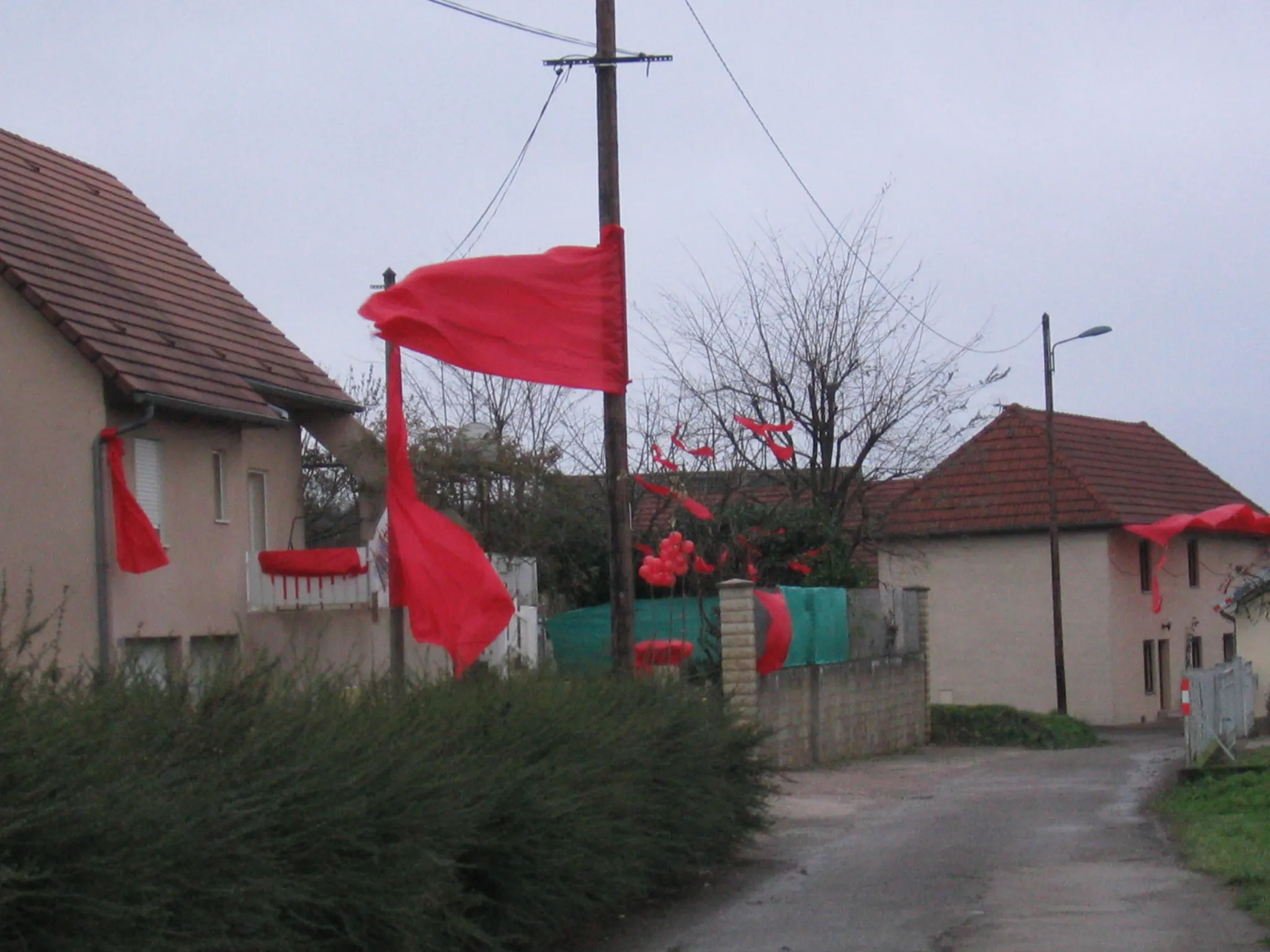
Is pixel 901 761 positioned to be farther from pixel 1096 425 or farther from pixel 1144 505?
pixel 1096 425

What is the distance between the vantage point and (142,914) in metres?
5.33

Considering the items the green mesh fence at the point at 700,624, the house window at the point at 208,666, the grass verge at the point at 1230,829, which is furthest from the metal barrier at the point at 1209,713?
the house window at the point at 208,666

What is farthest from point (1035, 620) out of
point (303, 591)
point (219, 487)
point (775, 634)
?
point (219, 487)

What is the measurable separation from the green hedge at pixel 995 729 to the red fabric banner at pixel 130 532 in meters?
16.8

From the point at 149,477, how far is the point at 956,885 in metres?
11.1

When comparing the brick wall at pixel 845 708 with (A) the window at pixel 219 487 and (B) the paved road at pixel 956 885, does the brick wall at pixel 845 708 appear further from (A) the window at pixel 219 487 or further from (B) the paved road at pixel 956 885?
(A) the window at pixel 219 487

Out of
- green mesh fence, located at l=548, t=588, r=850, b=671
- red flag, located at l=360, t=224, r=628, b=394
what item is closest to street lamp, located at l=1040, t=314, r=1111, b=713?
green mesh fence, located at l=548, t=588, r=850, b=671

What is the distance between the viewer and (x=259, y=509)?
22188 millimetres

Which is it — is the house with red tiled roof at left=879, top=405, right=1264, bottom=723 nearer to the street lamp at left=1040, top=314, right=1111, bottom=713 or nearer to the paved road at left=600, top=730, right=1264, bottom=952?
the street lamp at left=1040, top=314, right=1111, bottom=713

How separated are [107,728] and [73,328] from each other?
42.4 ft

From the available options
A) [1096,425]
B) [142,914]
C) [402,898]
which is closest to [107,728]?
[142,914]

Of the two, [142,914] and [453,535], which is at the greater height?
[453,535]

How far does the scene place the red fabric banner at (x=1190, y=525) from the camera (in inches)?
1444

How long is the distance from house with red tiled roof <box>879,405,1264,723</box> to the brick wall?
8.55 metres
